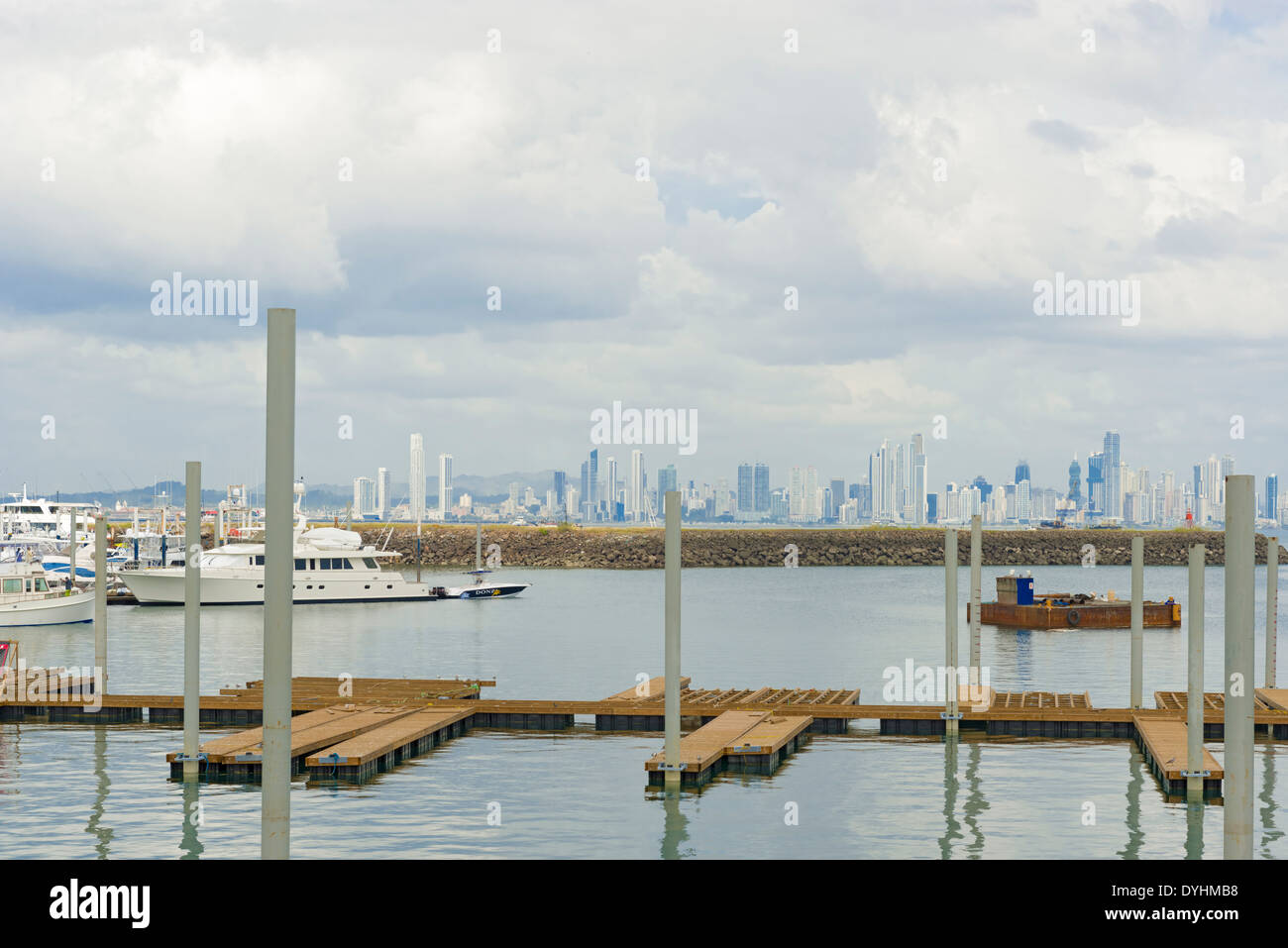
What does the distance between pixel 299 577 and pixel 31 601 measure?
20282 mm

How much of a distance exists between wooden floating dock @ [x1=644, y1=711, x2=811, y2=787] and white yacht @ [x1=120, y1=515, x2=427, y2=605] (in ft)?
189

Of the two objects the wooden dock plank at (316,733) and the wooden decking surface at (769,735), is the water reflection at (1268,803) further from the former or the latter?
the wooden dock plank at (316,733)

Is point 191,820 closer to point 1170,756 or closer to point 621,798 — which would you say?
point 621,798

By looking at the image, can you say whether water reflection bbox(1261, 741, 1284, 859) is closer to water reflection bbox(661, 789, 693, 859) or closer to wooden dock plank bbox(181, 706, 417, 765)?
water reflection bbox(661, 789, 693, 859)

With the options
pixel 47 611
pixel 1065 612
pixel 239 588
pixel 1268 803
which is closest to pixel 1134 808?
pixel 1268 803

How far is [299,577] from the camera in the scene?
8375 centimetres

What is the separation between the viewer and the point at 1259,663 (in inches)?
2280

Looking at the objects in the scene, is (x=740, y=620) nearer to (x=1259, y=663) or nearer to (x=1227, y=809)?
(x=1259, y=663)

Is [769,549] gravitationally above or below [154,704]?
below

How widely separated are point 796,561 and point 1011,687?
120273 millimetres

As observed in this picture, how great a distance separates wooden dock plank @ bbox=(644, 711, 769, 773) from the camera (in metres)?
25.3

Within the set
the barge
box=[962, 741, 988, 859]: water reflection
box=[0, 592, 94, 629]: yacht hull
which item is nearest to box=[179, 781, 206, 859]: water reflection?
box=[962, 741, 988, 859]: water reflection

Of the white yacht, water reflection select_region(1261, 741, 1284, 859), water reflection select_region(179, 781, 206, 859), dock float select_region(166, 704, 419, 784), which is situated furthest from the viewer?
the white yacht
